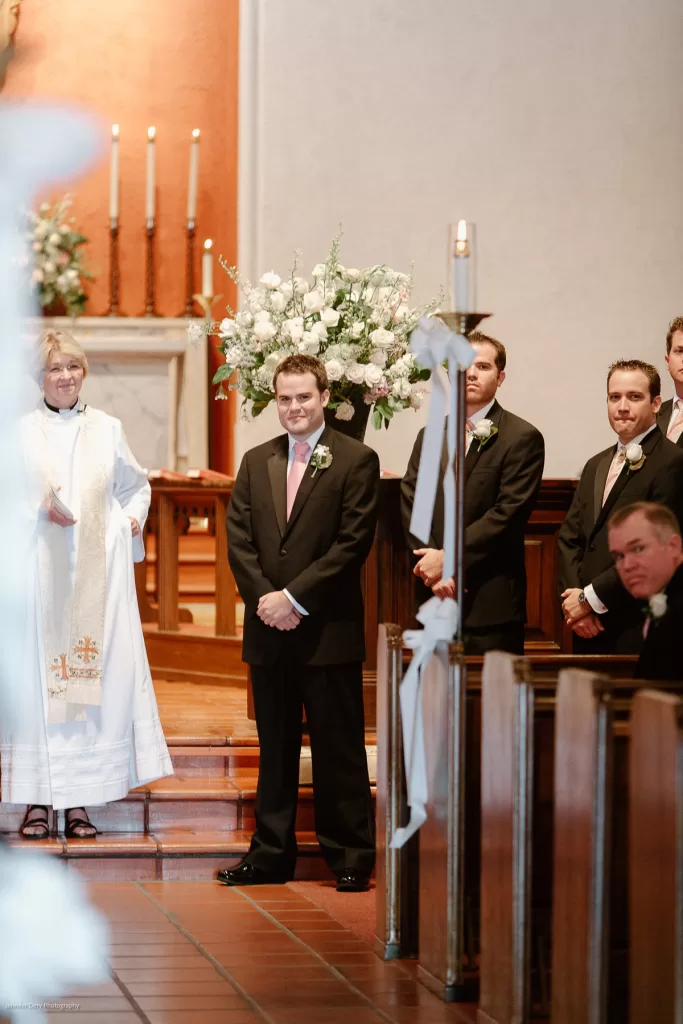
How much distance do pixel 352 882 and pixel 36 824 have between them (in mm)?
1126

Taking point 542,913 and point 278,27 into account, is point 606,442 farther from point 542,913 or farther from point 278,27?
point 542,913

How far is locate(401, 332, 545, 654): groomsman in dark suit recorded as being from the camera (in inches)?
190

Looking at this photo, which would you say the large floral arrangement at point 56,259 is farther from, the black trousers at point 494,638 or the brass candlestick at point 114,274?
the black trousers at point 494,638

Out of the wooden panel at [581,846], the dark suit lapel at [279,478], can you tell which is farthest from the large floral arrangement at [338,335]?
the wooden panel at [581,846]

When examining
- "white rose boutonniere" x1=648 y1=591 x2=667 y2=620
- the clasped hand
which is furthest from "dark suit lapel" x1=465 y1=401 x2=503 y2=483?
"white rose boutonniere" x1=648 y1=591 x2=667 y2=620

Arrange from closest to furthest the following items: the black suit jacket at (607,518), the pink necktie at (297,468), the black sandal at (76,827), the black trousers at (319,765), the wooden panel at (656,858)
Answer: the wooden panel at (656,858), the black suit jacket at (607,518), the black trousers at (319,765), the pink necktie at (297,468), the black sandal at (76,827)

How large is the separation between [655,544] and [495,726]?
55 cm

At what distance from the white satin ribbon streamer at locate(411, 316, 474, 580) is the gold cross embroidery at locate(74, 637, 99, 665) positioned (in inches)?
66.8

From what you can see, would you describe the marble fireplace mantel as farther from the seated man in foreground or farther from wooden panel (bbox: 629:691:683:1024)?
wooden panel (bbox: 629:691:683:1024)

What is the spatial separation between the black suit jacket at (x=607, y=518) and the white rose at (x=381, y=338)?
887 mm

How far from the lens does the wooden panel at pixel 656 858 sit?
245 centimetres

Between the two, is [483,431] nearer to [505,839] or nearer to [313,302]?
[313,302]

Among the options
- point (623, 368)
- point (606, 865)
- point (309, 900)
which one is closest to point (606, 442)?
point (623, 368)

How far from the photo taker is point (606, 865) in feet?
9.00
